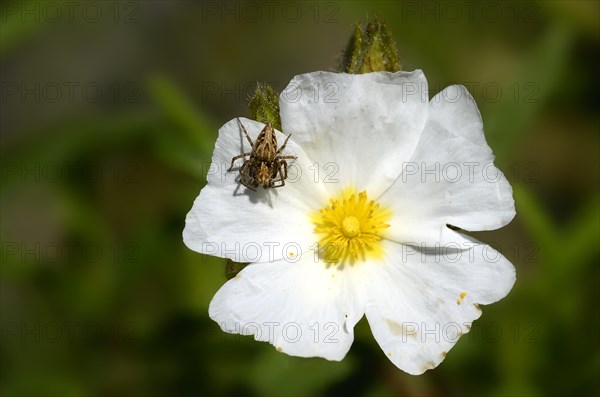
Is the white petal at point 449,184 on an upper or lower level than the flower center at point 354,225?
upper

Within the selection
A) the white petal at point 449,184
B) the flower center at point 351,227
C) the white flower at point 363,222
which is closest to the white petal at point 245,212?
the white flower at point 363,222

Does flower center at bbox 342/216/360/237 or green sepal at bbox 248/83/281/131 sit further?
flower center at bbox 342/216/360/237

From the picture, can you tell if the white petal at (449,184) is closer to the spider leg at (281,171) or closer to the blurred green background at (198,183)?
the spider leg at (281,171)

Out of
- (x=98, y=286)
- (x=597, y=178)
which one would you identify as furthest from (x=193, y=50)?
(x=597, y=178)

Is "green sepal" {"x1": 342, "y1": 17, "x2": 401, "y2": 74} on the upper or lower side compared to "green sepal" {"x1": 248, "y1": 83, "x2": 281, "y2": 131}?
upper

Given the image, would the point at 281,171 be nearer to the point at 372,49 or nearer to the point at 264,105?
the point at 264,105

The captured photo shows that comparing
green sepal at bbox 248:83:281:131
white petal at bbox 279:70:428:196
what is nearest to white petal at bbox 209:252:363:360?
white petal at bbox 279:70:428:196

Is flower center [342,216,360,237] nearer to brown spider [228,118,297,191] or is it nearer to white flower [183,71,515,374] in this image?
white flower [183,71,515,374]

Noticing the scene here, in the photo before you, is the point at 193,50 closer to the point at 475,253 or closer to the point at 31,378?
the point at 31,378
